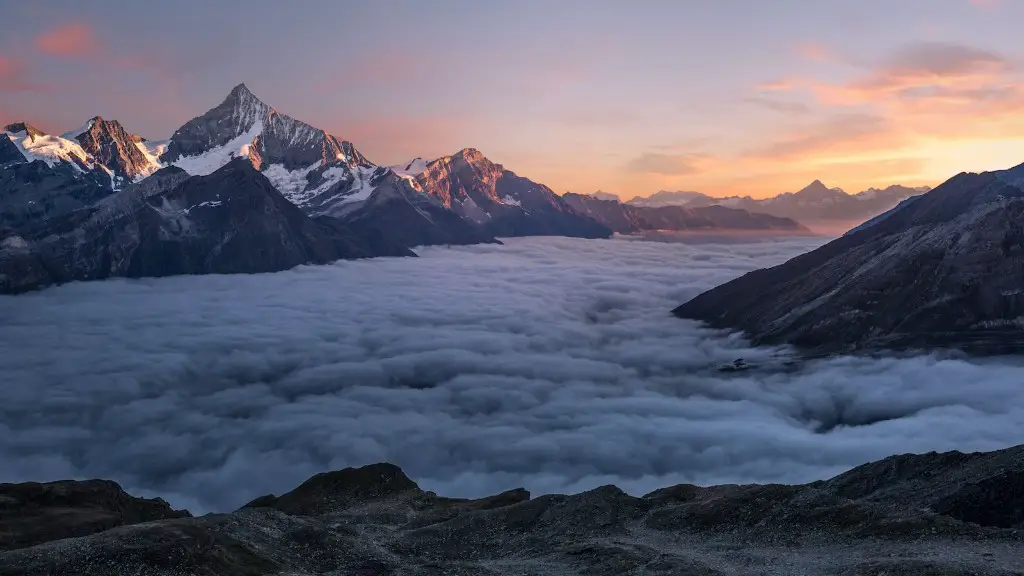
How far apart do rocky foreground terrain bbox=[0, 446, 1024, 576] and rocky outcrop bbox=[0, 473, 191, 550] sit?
0.93 ft

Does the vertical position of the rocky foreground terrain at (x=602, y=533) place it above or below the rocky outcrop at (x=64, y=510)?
above

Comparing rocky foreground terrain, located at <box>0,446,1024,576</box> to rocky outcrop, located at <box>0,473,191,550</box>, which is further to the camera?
rocky outcrop, located at <box>0,473,191,550</box>

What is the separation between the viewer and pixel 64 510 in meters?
108

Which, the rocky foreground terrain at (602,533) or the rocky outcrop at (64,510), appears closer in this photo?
the rocky foreground terrain at (602,533)

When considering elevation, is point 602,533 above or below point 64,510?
above

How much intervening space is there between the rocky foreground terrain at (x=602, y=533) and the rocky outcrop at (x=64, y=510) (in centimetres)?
28

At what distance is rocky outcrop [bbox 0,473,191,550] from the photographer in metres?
97.7

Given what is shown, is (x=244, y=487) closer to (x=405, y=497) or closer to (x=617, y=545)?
(x=405, y=497)

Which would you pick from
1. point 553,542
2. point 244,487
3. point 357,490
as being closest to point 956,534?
point 553,542

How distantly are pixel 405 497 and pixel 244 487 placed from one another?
82345 mm

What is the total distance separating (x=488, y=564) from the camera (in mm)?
80000

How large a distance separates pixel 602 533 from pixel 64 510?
83700 mm

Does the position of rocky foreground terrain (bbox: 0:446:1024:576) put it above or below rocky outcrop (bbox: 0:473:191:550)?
above

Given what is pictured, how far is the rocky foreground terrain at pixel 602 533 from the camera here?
215ft
